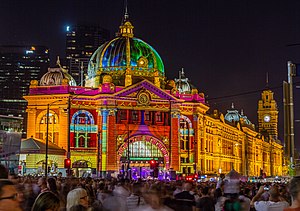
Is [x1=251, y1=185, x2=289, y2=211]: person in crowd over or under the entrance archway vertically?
under

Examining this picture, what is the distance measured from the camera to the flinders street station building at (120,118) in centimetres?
8306

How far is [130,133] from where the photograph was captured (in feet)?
282

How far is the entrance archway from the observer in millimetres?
87000

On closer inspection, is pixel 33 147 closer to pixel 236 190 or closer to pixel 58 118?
pixel 58 118

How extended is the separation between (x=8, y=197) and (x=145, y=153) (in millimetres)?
80692

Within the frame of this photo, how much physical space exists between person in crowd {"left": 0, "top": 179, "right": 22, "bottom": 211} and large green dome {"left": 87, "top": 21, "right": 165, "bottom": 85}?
8428cm

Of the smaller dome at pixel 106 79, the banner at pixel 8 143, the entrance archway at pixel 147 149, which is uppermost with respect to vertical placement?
the smaller dome at pixel 106 79

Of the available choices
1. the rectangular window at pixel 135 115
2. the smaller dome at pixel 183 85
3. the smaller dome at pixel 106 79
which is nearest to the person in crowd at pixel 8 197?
the rectangular window at pixel 135 115

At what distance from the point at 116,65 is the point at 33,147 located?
26.9 m

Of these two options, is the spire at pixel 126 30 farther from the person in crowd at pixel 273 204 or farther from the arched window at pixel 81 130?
the person in crowd at pixel 273 204

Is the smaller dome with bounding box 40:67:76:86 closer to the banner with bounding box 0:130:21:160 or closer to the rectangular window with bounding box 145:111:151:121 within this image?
the rectangular window with bounding box 145:111:151:121

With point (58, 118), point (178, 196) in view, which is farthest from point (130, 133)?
point (178, 196)

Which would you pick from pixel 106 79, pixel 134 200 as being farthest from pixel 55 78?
pixel 134 200

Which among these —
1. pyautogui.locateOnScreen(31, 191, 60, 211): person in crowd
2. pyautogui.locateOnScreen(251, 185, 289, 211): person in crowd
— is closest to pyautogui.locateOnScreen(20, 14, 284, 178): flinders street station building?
pyautogui.locateOnScreen(251, 185, 289, 211): person in crowd
